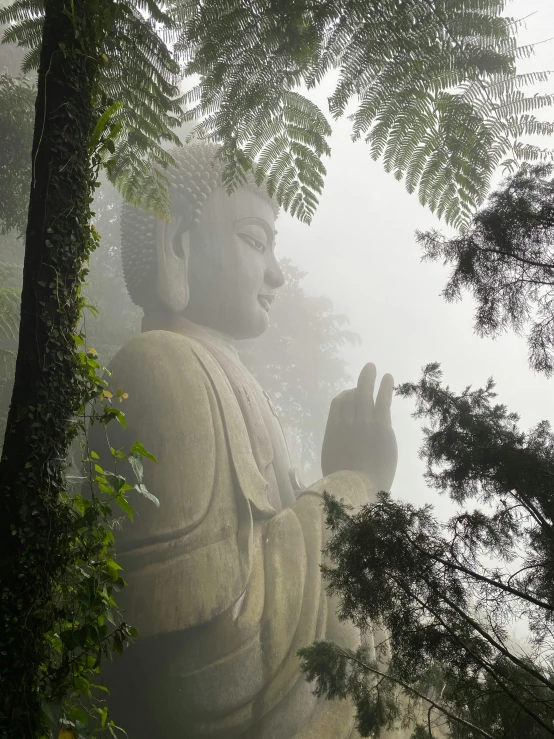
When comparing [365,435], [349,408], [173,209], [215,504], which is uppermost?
[173,209]

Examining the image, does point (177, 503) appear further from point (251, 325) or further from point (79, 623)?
point (79, 623)

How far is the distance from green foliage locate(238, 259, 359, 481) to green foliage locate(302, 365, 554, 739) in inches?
424

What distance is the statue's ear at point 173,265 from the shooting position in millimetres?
5090

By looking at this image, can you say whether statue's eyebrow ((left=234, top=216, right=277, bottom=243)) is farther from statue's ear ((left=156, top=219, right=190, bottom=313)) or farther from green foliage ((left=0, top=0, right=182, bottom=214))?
green foliage ((left=0, top=0, right=182, bottom=214))

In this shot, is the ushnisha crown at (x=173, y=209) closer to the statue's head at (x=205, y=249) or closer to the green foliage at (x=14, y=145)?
the statue's head at (x=205, y=249)

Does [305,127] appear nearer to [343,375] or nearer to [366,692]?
[366,692]

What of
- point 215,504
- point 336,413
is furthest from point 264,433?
point 215,504

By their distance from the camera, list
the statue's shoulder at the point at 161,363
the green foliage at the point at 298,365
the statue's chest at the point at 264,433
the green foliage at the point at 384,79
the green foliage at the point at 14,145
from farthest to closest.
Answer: the green foliage at the point at 298,365 → the statue's chest at the point at 264,433 → the green foliage at the point at 14,145 → the statue's shoulder at the point at 161,363 → the green foliage at the point at 384,79

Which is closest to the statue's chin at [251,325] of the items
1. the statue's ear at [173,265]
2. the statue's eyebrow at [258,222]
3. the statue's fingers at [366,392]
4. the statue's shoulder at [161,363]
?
the statue's ear at [173,265]

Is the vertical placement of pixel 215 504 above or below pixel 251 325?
below

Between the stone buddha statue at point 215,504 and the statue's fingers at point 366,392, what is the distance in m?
0.01

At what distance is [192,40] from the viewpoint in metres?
2.53

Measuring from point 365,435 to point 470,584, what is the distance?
3.61m

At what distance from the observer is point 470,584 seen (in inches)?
64.9
